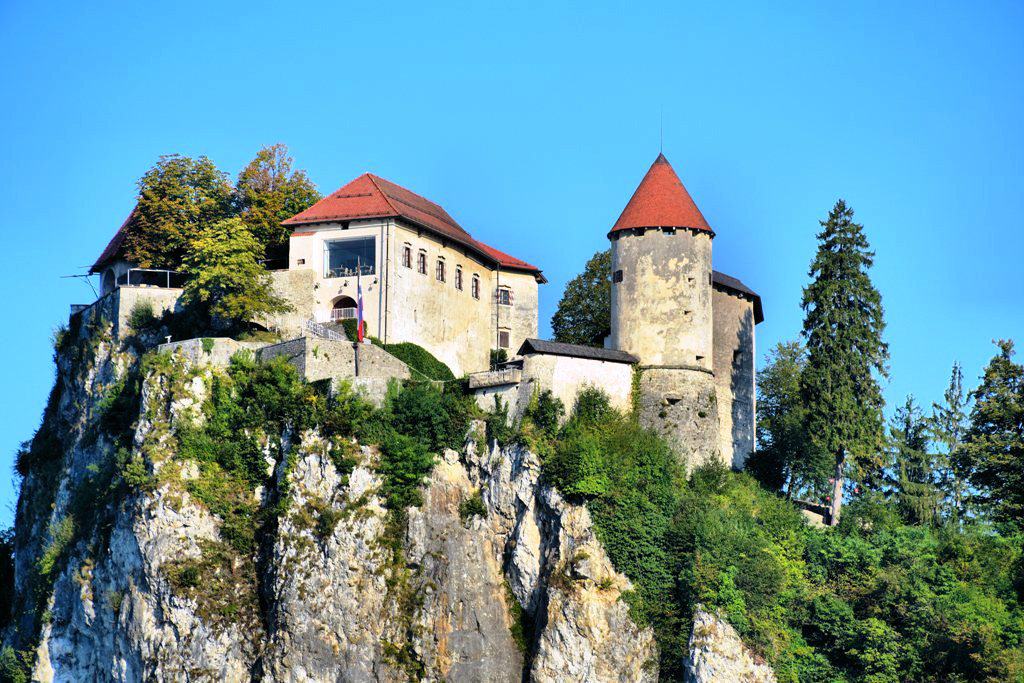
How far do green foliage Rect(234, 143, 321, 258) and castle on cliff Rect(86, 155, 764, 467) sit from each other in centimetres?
129

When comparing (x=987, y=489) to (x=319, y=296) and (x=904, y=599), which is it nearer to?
(x=904, y=599)

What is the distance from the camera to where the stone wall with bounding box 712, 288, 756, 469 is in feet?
211

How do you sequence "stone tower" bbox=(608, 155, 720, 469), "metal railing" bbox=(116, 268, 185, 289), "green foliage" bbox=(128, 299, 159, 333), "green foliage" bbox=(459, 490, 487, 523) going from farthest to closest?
"metal railing" bbox=(116, 268, 185, 289) < "green foliage" bbox=(128, 299, 159, 333) < "stone tower" bbox=(608, 155, 720, 469) < "green foliage" bbox=(459, 490, 487, 523)

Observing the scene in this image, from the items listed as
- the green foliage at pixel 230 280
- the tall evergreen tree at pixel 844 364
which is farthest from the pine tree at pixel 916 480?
the green foliage at pixel 230 280

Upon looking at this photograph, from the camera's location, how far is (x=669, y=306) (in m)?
62.7

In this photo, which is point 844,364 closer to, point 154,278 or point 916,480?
point 916,480

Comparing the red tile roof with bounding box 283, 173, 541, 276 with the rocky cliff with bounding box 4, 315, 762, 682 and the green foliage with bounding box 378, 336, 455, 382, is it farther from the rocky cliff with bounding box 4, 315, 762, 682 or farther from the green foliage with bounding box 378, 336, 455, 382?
the rocky cliff with bounding box 4, 315, 762, 682

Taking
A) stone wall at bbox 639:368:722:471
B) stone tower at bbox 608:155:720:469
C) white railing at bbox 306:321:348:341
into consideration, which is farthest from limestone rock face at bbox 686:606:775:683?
white railing at bbox 306:321:348:341

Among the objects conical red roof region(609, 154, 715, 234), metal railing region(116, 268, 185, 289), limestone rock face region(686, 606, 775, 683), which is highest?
conical red roof region(609, 154, 715, 234)

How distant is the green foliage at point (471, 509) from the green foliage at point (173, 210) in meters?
18.2

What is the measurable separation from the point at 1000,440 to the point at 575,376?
15.1m

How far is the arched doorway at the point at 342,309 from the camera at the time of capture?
214 ft

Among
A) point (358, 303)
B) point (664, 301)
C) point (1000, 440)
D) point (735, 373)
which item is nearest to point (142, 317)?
point (358, 303)

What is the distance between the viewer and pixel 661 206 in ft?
210
